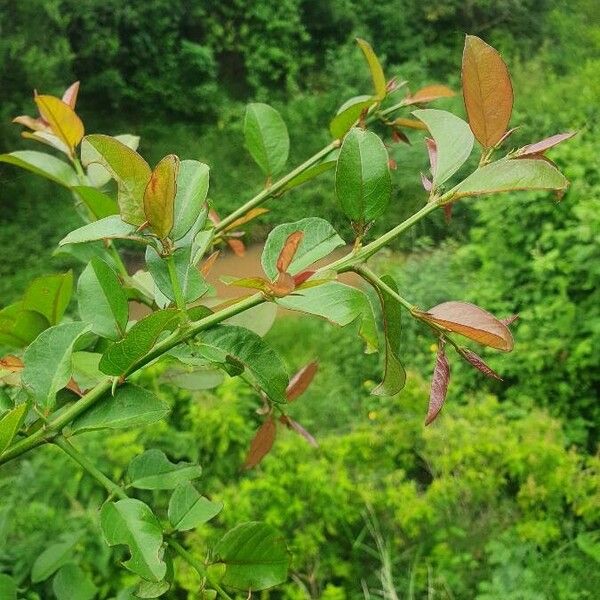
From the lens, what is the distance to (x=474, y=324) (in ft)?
1.12

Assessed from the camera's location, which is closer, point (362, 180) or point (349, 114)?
point (362, 180)

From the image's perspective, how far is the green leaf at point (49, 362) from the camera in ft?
1.34

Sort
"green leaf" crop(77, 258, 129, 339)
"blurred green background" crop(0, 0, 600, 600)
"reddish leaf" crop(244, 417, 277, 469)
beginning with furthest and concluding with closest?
1. "blurred green background" crop(0, 0, 600, 600)
2. "reddish leaf" crop(244, 417, 277, 469)
3. "green leaf" crop(77, 258, 129, 339)

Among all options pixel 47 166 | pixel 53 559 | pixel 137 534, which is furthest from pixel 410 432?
pixel 137 534

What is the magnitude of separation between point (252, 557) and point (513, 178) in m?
0.28

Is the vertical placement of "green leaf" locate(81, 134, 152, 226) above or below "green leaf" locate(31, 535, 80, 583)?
above

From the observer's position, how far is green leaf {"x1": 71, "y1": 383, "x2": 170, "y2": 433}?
1.27ft

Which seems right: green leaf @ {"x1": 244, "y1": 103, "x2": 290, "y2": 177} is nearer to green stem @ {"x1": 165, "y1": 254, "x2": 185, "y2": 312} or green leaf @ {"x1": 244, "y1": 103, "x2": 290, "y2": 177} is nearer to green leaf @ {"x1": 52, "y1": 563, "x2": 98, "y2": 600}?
green stem @ {"x1": 165, "y1": 254, "x2": 185, "y2": 312}

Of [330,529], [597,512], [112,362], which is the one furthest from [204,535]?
[112,362]

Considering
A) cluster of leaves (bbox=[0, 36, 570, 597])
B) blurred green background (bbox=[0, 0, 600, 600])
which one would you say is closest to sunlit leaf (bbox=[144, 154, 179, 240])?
cluster of leaves (bbox=[0, 36, 570, 597])

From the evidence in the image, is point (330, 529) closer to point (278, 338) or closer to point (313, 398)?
point (313, 398)

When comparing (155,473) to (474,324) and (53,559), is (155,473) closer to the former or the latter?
(474,324)

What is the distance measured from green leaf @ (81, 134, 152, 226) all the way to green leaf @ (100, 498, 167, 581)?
159 mm

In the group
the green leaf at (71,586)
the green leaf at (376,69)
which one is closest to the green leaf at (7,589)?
the green leaf at (71,586)
